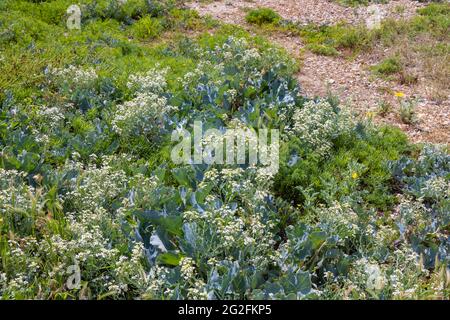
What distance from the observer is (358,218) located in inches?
235

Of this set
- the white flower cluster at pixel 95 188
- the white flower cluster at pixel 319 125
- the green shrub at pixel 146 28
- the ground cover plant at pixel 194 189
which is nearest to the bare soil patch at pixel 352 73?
the ground cover plant at pixel 194 189

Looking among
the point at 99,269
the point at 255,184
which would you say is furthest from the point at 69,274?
the point at 255,184

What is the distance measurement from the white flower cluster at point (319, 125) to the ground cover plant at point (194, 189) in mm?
29

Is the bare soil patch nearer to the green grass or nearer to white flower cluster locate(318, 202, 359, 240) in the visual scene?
the green grass

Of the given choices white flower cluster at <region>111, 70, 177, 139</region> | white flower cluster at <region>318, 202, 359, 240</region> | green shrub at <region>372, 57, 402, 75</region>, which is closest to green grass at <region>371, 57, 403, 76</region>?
green shrub at <region>372, 57, 402, 75</region>

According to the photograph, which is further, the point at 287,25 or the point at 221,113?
the point at 287,25

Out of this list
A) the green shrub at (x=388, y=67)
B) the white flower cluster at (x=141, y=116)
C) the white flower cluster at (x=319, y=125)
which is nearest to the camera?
the white flower cluster at (x=319, y=125)

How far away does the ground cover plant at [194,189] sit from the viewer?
15.8ft

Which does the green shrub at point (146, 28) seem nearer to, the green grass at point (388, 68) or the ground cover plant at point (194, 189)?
the ground cover plant at point (194, 189)

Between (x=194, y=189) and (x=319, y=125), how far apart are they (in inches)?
84.4

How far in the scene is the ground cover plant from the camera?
15.8ft

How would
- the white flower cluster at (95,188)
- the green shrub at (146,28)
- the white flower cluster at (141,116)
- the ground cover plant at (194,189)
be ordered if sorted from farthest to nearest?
the green shrub at (146,28) → the white flower cluster at (141,116) → the white flower cluster at (95,188) → the ground cover plant at (194,189)

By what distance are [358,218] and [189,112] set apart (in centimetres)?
331

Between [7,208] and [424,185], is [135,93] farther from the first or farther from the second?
[424,185]
